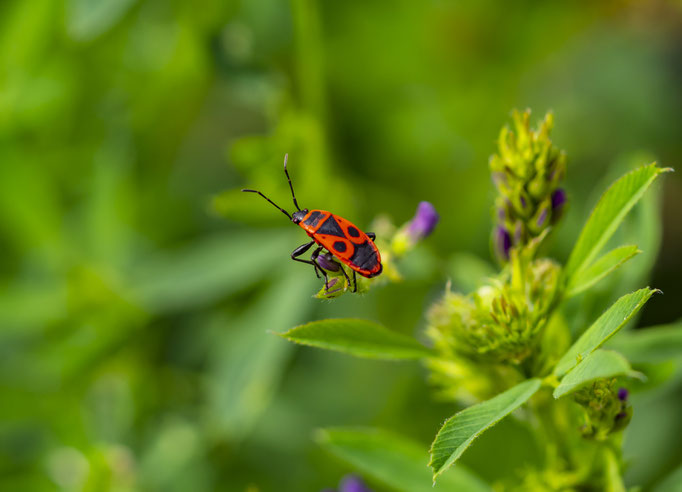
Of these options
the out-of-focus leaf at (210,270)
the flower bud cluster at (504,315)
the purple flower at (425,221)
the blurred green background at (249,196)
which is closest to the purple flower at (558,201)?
the flower bud cluster at (504,315)

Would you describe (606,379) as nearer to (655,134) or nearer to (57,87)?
(655,134)

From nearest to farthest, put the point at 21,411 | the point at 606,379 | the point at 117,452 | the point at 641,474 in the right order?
1. the point at 606,379
2. the point at 641,474
3. the point at 117,452
4. the point at 21,411

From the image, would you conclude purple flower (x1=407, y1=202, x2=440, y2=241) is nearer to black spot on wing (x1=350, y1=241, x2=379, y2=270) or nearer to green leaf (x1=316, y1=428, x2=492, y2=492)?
black spot on wing (x1=350, y1=241, x2=379, y2=270)

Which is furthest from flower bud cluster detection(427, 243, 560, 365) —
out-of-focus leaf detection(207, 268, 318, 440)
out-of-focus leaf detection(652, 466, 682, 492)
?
out-of-focus leaf detection(207, 268, 318, 440)

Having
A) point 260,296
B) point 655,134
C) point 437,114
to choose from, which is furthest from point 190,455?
point 655,134

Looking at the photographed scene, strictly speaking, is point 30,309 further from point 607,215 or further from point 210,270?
point 607,215

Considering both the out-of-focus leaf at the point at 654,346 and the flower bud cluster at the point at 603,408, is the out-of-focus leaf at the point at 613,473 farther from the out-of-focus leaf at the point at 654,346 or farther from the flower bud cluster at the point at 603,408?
the out-of-focus leaf at the point at 654,346

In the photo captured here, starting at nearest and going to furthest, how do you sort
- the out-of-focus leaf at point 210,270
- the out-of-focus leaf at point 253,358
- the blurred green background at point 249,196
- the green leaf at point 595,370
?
the green leaf at point 595,370, the out-of-focus leaf at point 253,358, the blurred green background at point 249,196, the out-of-focus leaf at point 210,270
